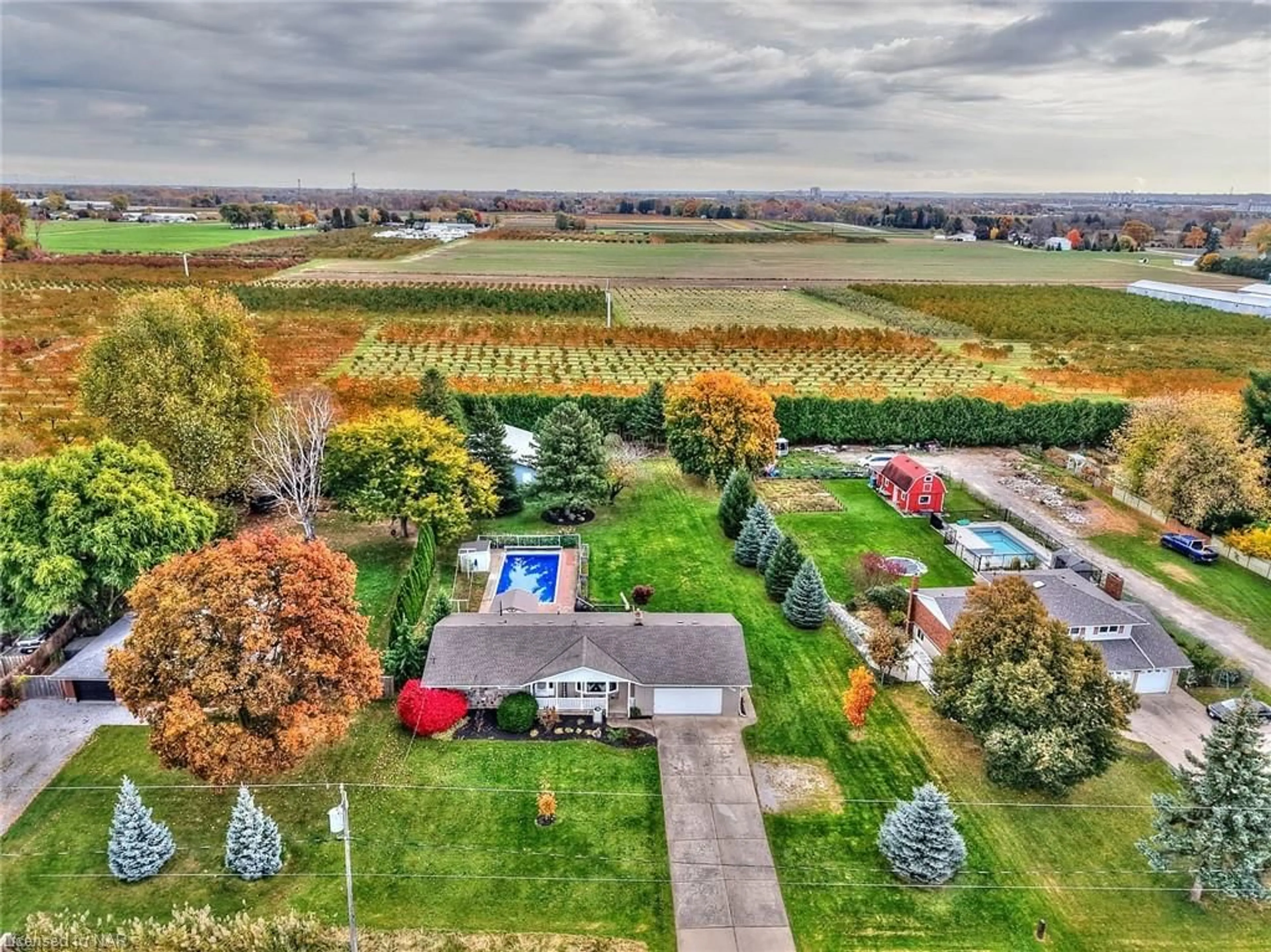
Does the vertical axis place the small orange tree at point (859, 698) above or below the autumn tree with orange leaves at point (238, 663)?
below

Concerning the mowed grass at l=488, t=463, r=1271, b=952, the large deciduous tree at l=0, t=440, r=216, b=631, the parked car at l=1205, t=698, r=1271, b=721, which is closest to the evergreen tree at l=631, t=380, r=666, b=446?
the mowed grass at l=488, t=463, r=1271, b=952

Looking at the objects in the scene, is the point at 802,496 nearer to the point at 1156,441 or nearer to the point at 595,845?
the point at 1156,441

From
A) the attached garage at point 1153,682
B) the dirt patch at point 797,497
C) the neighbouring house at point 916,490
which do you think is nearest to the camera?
the attached garage at point 1153,682

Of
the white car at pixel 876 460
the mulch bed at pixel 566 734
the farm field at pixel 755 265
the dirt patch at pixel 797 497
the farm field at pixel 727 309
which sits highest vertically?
the farm field at pixel 755 265

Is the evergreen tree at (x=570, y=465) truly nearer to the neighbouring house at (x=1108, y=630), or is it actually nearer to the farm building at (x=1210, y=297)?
the neighbouring house at (x=1108, y=630)

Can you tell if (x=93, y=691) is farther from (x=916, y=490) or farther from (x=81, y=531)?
(x=916, y=490)

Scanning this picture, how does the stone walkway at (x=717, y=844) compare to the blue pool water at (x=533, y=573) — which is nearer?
the stone walkway at (x=717, y=844)

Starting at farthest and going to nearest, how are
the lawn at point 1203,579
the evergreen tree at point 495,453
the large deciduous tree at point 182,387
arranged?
the evergreen tree at point 495,453 → the large deciduous tree at point 182,387 → the lawn at point 1203,579

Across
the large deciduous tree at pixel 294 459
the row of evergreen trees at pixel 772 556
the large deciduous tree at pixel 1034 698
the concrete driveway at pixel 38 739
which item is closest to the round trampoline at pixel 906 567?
the row of evergreen trees at pixel 772 556
